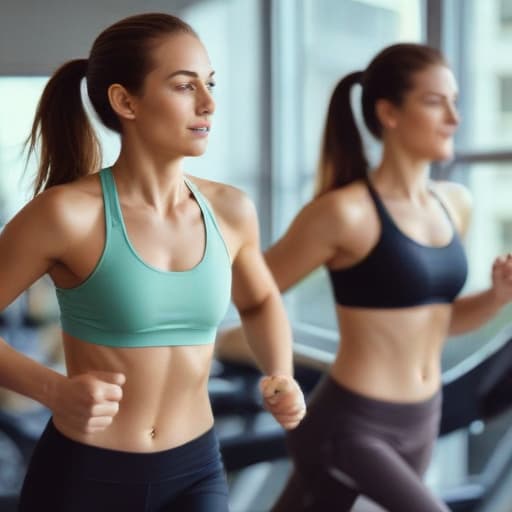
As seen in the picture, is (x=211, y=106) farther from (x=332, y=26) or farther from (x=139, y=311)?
(x=332, y=26)

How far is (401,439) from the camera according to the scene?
1769 millimetres

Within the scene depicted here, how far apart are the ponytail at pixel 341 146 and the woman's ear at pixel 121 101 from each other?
62cm

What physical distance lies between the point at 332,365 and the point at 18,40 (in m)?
0.87

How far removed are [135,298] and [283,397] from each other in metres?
0.24

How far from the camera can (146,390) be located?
1.23 metres

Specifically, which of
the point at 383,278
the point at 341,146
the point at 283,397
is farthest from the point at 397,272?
the point at 283,397

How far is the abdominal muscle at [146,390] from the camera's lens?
4.01 ft

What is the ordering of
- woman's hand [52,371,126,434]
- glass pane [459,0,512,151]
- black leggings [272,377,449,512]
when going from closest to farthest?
1. woman's hand [52,371,126,434]
2. black leggings [272,377,449,512]
3. glass pane [459,0,512,151]

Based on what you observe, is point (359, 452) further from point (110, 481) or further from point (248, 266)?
point (110, 481)

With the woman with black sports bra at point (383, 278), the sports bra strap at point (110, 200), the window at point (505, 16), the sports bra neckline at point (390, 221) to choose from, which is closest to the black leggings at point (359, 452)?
the woman with black sports bra at point (383, 278)

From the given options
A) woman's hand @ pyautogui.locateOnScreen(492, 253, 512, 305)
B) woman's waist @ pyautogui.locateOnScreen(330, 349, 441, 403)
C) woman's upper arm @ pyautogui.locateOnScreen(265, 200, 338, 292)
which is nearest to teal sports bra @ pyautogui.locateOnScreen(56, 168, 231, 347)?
woman's upper arm @ pyautogui.locateOnScreen(265, 200, 338, 292)

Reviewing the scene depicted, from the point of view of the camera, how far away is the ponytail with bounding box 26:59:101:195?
128cm

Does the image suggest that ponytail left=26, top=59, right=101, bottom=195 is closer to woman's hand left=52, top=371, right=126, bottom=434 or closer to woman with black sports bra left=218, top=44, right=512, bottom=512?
woman's hand left=52, top=371, right=126, bottom=434

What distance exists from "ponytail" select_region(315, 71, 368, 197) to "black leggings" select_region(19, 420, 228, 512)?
0.71 metres
